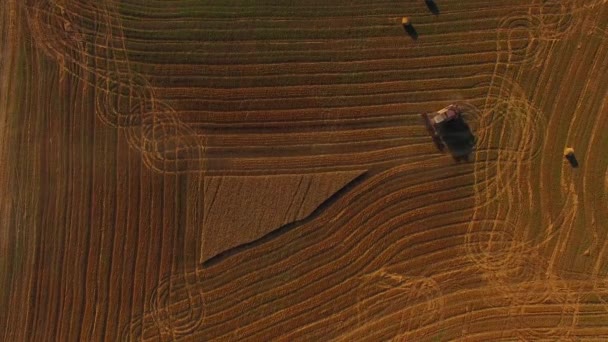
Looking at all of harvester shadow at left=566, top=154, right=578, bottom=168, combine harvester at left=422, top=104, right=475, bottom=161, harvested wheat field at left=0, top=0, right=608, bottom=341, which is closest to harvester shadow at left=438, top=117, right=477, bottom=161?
combine harvester at left=422, top=104, right=475, bottom=161

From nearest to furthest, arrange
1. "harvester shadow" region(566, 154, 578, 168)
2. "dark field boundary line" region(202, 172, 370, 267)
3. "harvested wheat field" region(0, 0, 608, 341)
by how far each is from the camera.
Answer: "harvester shadow" region(566, 154, 578, 168)
"harvested wheat field" region(0, 0, 608, 341)
"dark field boundary line" region(202, 172, 370, 267)

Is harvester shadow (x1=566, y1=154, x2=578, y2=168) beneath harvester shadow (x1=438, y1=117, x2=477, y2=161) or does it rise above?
beneath

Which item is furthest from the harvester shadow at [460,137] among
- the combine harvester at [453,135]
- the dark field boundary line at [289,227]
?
the dark field boundary line at [289,227]

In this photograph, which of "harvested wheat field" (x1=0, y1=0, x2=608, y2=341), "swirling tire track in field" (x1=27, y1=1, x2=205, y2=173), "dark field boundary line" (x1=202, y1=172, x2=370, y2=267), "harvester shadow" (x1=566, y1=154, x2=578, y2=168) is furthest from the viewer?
"swirling tire track in field" (x1=27, y1=1, x2=205, y2=173)

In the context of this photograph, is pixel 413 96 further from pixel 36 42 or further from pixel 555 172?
pixel 36 42

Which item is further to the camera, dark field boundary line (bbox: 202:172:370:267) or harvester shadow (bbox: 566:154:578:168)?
dark field boundary line (bbox: 202:172:370:267)

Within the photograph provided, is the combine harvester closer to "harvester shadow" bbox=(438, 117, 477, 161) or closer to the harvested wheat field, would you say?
"harvester shadow" bbox=(438, 117, 477, 161)
